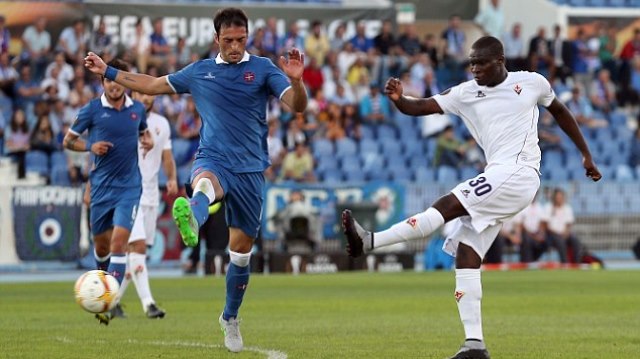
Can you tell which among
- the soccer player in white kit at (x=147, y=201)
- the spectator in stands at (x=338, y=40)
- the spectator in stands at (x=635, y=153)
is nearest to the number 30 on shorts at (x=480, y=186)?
the soccer player in white kit at (x=147, y=201)

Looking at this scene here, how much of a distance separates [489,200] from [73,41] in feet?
72.1

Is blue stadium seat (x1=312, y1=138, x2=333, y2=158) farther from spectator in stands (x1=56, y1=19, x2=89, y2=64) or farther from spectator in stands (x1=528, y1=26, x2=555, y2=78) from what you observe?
spectator in stands (x1=528, y1=26, x2=555, y2=78)

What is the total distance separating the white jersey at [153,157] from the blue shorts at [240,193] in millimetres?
5194

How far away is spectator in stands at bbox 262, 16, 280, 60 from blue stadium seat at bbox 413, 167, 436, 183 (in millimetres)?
4233

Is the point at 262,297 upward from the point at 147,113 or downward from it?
downward

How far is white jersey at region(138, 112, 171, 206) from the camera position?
16.6 meters

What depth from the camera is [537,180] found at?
34.0ft

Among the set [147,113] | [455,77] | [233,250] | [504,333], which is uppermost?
[455,77]

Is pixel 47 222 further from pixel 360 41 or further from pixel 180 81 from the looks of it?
pixel 180 81

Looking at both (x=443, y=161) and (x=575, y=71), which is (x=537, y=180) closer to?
(x=443, y=161)

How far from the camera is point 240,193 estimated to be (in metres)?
11.2

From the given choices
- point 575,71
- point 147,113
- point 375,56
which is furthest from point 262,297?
point 575,71

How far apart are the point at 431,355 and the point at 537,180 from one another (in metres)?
1.76

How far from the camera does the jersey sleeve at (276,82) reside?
1093cm
